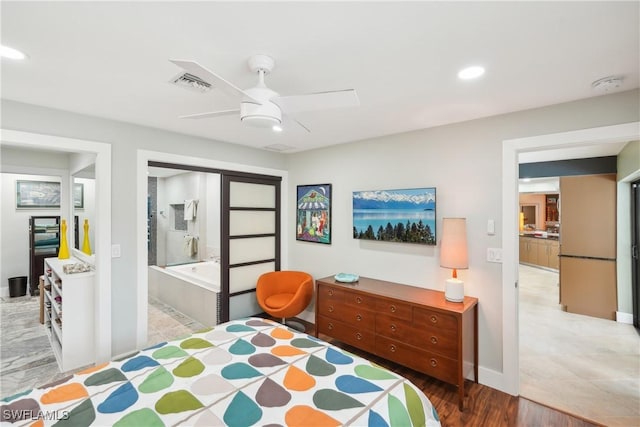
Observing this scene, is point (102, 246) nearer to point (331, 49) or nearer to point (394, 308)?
point (331, 49)

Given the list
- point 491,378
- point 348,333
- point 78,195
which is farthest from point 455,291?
point 78,195

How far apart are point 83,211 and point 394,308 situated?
179 inches

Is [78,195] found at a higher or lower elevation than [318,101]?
lower

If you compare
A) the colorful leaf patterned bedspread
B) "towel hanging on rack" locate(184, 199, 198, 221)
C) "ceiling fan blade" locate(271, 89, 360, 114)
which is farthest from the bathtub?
"ceiling fan blade" locate(271, 89, 360, 114)

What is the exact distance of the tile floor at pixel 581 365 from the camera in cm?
230

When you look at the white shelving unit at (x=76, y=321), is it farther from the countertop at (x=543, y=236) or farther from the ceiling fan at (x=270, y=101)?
the countertop at (x=543, y=236)

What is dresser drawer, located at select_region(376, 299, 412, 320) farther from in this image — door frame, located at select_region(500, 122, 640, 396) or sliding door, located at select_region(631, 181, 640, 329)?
sliding door, located at select_region(631, 181, 640, 329)

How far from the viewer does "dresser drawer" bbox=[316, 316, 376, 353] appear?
2.87 metres

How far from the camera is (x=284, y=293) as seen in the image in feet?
13.0

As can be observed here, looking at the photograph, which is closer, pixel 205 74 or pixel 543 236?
pixel 205 74

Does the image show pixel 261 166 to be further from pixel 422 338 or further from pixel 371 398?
pixel 371 398

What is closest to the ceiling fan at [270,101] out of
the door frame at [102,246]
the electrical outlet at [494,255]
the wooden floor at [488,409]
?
the door frame at [102,246]

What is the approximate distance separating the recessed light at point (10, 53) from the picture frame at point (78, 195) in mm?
3195

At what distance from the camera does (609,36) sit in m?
1.41
